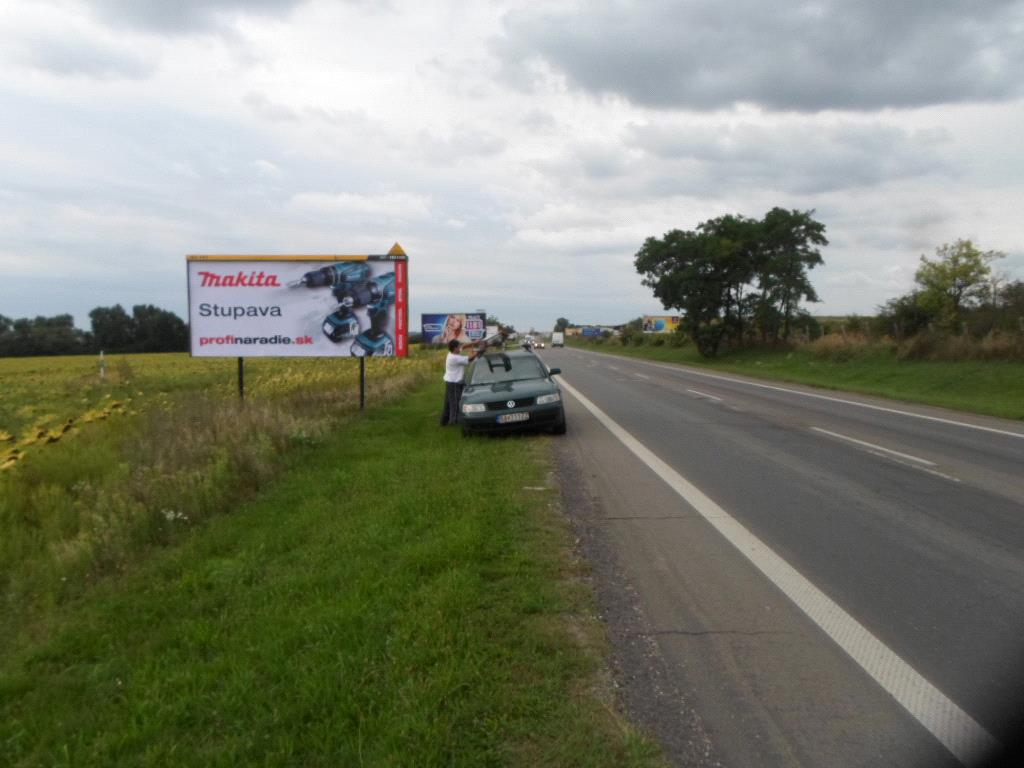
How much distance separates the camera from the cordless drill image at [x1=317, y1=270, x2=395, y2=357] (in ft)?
50.0

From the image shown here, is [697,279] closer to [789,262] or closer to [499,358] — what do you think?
[789,262]

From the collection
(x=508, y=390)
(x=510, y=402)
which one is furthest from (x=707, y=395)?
(x=510, y=402)

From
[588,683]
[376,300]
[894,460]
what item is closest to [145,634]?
[588,683]

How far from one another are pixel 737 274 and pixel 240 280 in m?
37.0

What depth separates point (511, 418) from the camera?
39.4 ft

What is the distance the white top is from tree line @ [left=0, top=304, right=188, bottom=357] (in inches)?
2738

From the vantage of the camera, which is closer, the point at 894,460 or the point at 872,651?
the point at 872,651

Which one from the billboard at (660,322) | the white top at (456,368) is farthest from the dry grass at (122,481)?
the billboard at (660,322)

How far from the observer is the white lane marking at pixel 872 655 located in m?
3.26

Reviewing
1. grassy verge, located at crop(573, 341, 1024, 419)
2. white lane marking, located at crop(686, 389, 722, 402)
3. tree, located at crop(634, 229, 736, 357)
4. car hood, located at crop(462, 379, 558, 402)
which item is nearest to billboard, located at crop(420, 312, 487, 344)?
tree, located at crop(634, 229, 736, 357)

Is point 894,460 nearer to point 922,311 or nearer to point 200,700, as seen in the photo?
point 200,700

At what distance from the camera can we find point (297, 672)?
3900 millimetres

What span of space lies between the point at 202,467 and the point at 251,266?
24.5 ft

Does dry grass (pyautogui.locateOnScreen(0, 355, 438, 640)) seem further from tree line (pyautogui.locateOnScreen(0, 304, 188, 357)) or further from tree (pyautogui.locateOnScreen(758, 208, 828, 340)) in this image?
tree line (pyautogui.locateOnScreen(0, 304, 188, 357))
